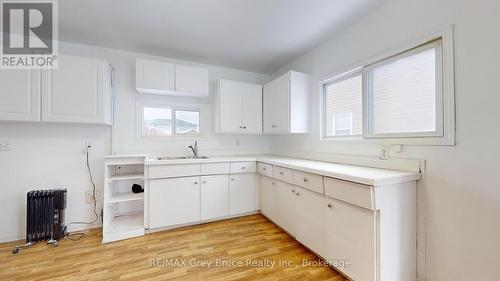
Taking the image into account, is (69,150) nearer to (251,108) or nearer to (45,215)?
(45,215)

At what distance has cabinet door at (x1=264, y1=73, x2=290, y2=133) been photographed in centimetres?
284

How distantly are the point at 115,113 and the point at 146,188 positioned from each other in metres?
1.19

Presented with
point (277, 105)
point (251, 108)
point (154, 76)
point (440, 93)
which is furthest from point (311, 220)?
point (154, 76)

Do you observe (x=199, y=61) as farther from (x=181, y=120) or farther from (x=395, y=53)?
(x=395, y=53)

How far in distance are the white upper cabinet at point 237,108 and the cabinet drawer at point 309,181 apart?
1.42 m

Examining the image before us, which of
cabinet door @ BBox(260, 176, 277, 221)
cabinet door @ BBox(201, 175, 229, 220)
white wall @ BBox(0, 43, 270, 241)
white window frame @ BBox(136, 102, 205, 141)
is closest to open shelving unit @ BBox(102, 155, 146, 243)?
white wall @ BBox(0, 43, 270, 241)

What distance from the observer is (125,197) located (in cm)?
254

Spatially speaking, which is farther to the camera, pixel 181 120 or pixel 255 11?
pixel 181 120

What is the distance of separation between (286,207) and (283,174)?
1.31 feet

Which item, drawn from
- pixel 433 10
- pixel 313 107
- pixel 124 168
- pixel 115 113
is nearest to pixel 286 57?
pixel 313 107

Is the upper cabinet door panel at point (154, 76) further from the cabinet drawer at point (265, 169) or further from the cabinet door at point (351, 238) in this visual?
the cabinet door at point (351, 238)

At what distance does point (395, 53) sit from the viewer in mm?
1814

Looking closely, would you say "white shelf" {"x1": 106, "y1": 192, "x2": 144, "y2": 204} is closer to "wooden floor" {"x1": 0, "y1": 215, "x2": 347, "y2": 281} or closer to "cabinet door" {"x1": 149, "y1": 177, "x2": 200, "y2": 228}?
"cabinet door" {"x1": 149, "y1": 177, "x2": 200, "y2": 228}

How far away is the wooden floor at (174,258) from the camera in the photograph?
1.74m
